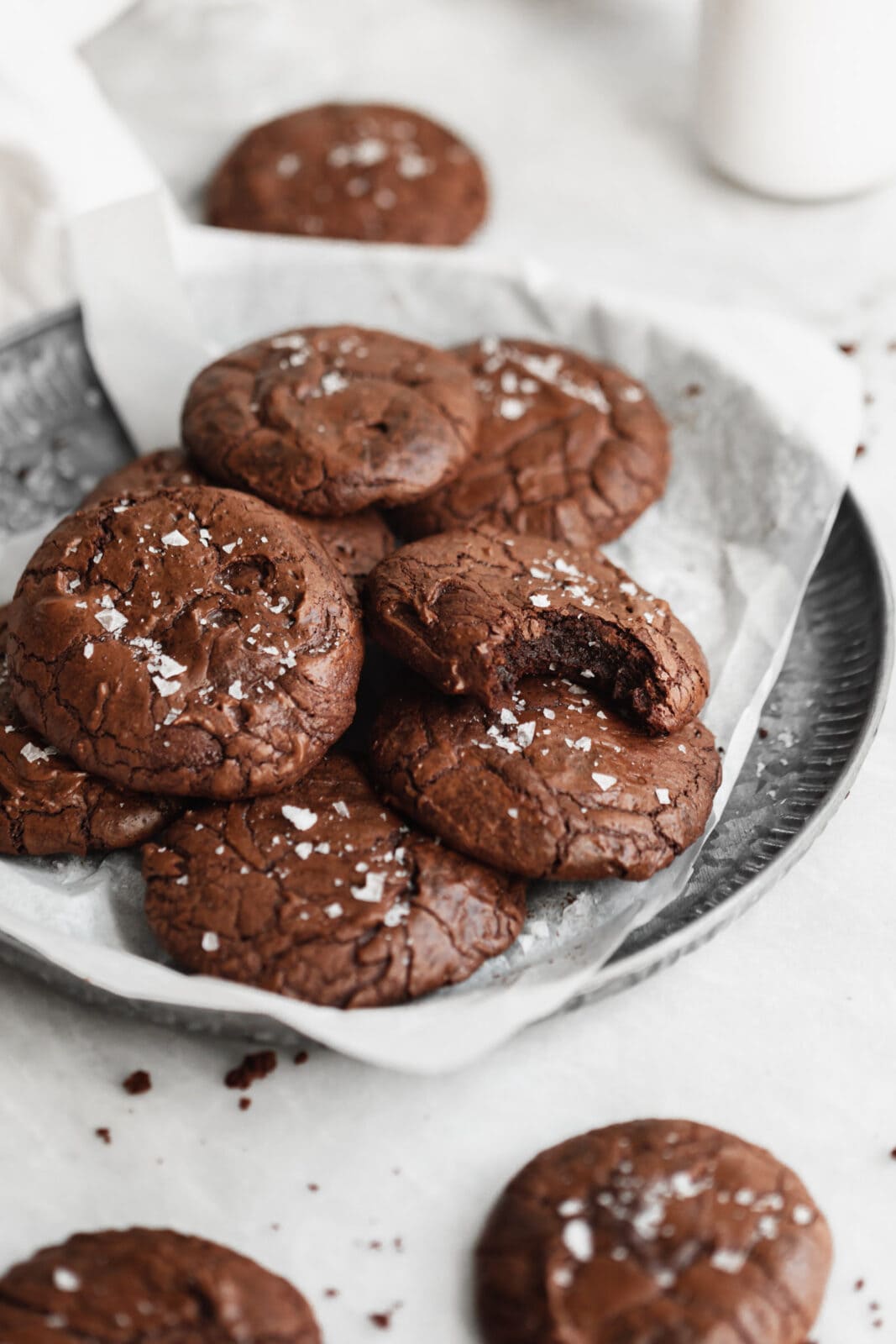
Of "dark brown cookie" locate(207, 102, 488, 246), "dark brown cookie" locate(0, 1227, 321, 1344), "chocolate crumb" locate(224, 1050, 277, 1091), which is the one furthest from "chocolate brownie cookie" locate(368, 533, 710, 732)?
"dark brown cookie" locate(207, 102, 488, 246)

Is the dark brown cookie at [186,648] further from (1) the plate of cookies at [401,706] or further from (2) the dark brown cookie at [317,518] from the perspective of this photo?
(2) the dark brown cookie at [317,518]

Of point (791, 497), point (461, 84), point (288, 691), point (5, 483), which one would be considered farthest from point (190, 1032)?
point (461, 84)

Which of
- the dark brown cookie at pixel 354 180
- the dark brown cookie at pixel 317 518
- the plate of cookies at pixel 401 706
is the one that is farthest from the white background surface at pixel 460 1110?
the dark brown cookie at pixel 354 180

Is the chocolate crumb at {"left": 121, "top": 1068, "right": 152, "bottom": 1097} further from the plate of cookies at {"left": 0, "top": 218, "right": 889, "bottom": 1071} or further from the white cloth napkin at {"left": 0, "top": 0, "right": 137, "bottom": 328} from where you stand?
the white cloth napkin at {"left": 0, "top": 0, "right": 137, "bottom": 328}

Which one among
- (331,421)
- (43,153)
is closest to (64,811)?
(331,421)

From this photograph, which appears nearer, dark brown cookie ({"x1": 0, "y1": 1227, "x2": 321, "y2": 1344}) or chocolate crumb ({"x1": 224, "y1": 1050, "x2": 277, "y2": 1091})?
dark brown cookie ({"x1": 0, "y1": 1227, "x2": 321, "y2": 1344})

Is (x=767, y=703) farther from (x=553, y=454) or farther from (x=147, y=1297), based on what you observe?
(x=147, y=1297)
